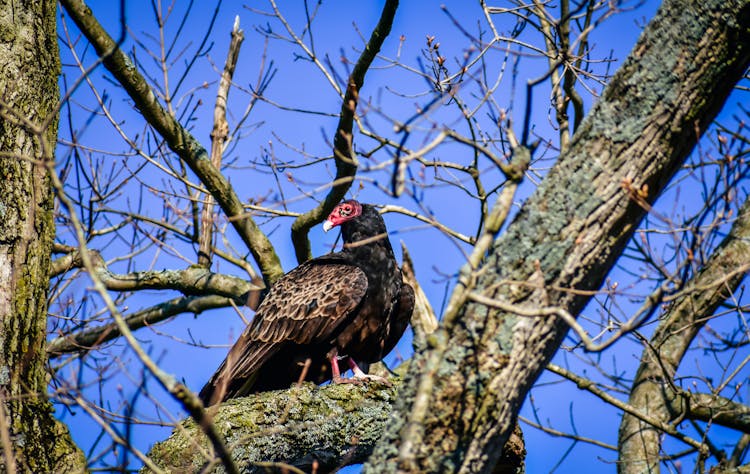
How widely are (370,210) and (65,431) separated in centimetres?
284

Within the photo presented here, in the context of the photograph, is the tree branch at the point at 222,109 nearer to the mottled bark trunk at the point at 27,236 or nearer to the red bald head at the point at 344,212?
the red bald head at the point at 344,212

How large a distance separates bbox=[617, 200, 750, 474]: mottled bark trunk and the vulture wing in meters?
1.72

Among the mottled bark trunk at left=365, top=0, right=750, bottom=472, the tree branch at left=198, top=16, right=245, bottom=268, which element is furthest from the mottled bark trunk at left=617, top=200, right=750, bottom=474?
the tree branch at left=198, top=16, right=245, bottom=268

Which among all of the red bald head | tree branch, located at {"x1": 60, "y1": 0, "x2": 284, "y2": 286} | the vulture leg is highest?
the red bald head

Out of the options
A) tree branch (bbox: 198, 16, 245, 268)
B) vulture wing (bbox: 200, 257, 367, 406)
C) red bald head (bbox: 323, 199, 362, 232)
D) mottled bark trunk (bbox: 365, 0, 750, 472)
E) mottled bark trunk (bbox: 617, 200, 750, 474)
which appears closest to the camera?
mottled bark trunk (bbox: 365, 0, 750, 472)

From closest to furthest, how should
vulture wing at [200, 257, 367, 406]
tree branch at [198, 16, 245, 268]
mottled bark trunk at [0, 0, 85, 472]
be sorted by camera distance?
mottled bark trunk at [0, 0, 85, 472]
vulture wing at [200, 257, 367, 406]
tree branch at [198, 16, 245, 268]

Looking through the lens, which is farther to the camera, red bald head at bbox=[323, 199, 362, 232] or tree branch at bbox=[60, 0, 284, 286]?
red bald head at bbox=[323, 199, 362, 232]

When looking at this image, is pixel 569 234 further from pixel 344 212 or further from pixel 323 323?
pixel 344 212

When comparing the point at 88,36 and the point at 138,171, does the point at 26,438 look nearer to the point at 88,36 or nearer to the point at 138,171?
the point at 88,36

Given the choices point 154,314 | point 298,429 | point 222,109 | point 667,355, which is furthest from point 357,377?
point 222,109

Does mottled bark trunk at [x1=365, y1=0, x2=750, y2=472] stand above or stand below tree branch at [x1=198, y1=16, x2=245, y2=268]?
below

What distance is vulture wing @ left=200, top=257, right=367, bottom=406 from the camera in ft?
15.0

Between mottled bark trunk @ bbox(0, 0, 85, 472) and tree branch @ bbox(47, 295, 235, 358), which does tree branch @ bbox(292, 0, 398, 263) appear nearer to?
mottled bark trunk @ bbox(0, 0, 85, 472)

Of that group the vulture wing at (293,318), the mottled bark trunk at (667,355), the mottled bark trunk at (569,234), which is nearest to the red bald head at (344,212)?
the vulture wing at (293,318)
